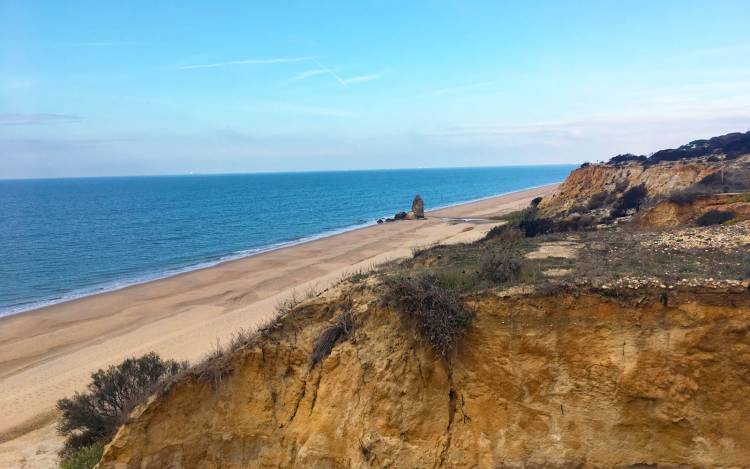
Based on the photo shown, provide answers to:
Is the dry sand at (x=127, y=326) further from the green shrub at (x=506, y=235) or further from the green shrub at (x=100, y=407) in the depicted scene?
the green shrub at (x=506, y=235)

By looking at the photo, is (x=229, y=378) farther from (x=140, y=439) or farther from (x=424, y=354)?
(x=424, y=354)

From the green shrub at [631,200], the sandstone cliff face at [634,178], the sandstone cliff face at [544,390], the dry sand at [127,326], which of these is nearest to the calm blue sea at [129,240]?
the dry sand at [127,326]

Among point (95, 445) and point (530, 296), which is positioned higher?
point (530, 296)

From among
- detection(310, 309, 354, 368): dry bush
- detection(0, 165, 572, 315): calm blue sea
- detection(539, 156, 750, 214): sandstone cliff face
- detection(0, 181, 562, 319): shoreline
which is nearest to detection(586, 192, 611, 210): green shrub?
detection(539, 156, 750, 214): sandstone cliff face

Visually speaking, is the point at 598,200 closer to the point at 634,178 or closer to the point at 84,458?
the point at 634,178

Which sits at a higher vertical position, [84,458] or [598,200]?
[598,200]

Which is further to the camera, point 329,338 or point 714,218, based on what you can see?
point 714,218

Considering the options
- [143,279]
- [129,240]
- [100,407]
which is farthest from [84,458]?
[129,240]

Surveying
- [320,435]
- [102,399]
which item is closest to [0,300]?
[102,399]
